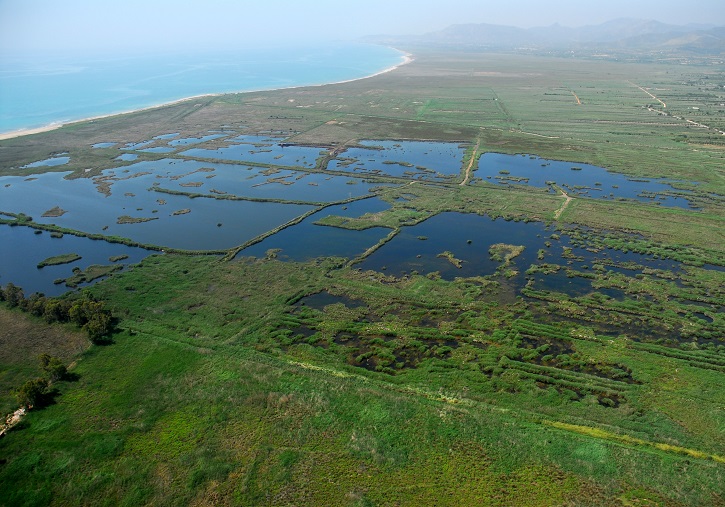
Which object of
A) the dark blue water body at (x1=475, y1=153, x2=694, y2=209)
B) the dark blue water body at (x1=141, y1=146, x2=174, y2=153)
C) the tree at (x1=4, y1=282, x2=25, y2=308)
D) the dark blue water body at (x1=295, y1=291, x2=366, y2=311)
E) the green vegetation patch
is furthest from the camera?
the dark blue water body at (x1=141, y1=146, x2=174, y2=153)

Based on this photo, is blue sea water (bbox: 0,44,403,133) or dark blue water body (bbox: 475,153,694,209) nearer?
dark blue water body (bbox: 475,153,694,209)

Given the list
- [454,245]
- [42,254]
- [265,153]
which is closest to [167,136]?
[265,153]

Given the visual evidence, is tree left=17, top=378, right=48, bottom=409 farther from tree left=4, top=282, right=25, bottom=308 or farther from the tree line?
tree left=4, top=282, right=25, bottom=308

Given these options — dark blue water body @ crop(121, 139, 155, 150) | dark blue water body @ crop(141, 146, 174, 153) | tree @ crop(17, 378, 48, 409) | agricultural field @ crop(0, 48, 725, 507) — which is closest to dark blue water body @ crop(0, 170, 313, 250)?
agricultural field @ crop(0, 48, 725, 507)

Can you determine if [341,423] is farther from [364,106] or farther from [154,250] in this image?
[364,106]

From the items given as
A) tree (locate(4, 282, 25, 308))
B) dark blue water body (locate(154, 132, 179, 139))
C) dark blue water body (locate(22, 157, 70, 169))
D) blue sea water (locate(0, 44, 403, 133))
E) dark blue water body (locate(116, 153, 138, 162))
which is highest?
blue sea water (locate(0, 44, 403, 133))
